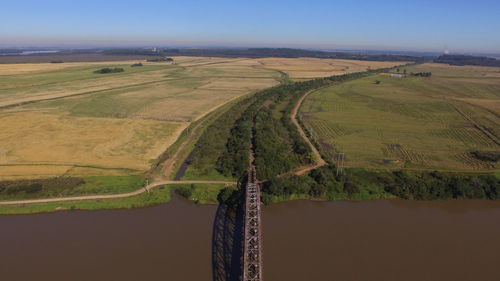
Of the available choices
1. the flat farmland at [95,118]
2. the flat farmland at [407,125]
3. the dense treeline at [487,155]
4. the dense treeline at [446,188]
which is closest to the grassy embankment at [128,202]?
the flat farmland at [95,118]

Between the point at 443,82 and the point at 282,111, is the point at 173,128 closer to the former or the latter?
the point at 282,111

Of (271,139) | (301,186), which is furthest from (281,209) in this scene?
(271,139)

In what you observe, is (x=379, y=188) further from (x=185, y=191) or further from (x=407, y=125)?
(x=407, y=125)

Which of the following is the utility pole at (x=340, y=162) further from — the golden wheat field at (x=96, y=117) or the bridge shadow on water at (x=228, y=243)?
the golden wheat field at (x=96, y=117)

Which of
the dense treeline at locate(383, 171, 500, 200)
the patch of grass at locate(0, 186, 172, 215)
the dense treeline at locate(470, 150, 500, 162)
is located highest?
the dense treeline at locate(470, 150, 500, 162)

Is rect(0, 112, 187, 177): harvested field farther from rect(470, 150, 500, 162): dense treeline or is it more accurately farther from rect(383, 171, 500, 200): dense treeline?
rect(470, 150, 500, 162): dense treeline

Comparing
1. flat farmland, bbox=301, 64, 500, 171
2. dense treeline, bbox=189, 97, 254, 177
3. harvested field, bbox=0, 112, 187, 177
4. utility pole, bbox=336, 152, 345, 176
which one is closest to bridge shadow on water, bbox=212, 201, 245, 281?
dense treeline, bbox=189, 97, 254, 177
